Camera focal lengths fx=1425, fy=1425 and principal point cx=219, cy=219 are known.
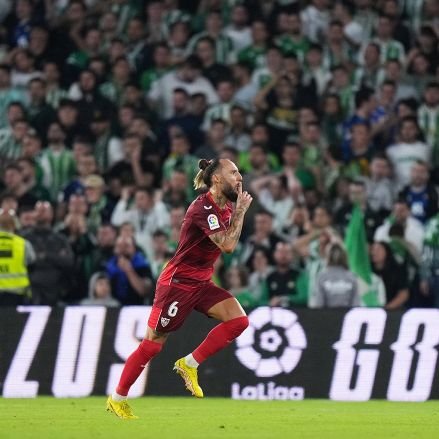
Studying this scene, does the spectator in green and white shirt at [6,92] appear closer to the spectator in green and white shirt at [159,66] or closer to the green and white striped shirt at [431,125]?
the spectator in green and white shirt at [159,66]

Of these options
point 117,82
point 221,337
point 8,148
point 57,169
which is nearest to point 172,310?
point 221,337

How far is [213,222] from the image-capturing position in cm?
1090

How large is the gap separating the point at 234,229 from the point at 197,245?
2.05ft

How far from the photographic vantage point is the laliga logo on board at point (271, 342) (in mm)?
14336

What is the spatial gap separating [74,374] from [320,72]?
21.7ft

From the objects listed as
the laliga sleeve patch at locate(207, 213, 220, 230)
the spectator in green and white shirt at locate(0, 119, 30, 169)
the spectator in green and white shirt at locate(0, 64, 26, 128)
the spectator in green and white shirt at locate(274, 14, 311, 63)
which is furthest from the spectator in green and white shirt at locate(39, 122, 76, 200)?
the laliga sleeve patch at locate(207, 213, 220, 230)

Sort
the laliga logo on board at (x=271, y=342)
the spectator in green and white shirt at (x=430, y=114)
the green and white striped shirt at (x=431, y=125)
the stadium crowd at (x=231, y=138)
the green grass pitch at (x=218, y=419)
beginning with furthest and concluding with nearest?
the spectator in green and white shirt at (x=430, y=114), the green and white striped shirt at (x=431, y=125), the stadium crowd at (x=231, y=138), the laliga logo on board at (x=271, y=342), the green grass pitch at (x=218, y=419)

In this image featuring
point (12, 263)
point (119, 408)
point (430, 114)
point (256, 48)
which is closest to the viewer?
point (119, 408)

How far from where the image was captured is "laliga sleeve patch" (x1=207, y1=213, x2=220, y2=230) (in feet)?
35.7

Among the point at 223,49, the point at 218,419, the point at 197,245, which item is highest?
the point at 223,49

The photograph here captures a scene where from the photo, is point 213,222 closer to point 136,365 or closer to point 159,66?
point 136,365

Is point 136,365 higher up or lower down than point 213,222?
lower down

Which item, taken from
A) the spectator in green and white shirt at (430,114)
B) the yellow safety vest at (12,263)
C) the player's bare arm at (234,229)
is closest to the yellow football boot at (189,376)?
the player's bare arm at (234,229)

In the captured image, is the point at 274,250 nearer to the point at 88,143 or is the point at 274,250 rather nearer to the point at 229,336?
the point at 88,143
